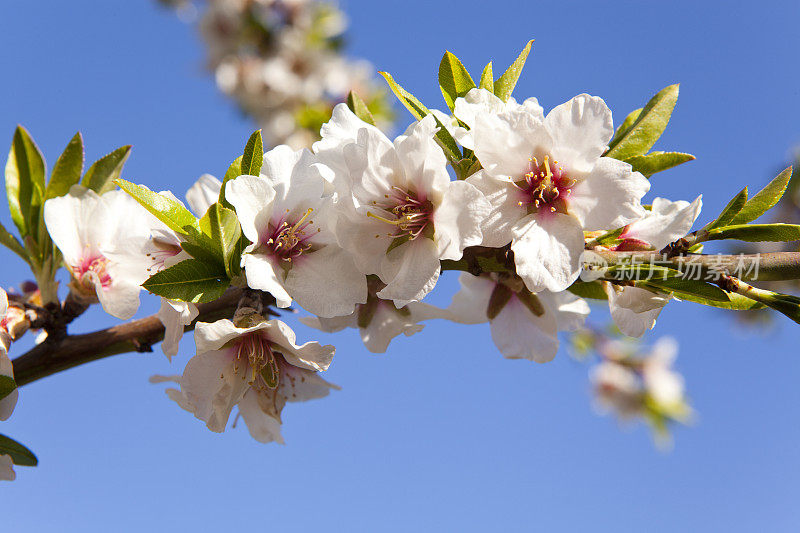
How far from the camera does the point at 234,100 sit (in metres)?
5.85

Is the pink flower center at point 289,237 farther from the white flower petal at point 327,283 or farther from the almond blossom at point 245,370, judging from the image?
the almond blossom at point 245,370

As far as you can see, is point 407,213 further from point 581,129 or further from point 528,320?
point 528,320

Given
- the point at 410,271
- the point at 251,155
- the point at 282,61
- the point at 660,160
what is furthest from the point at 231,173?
the point at 282,61

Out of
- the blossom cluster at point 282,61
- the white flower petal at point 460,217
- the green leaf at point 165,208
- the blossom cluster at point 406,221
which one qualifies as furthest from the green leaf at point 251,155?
the blossom cluster at point 282,61

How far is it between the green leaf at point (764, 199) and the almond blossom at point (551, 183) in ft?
0.73

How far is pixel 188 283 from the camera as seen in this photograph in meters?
1.03

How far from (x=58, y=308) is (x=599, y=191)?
1.16 meters

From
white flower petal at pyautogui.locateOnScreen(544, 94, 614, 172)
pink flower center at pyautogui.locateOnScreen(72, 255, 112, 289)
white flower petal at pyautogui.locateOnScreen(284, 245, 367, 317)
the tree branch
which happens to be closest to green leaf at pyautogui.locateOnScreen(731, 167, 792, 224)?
white flower petal at pyautogui.locateOnScreen(544, 94, 614, 172)

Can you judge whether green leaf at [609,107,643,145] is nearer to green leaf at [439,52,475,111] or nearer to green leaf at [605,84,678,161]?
green leaf at [605,84,678,161]

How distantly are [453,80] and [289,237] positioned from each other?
1.49ft

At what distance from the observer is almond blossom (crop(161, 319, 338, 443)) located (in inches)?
41.0

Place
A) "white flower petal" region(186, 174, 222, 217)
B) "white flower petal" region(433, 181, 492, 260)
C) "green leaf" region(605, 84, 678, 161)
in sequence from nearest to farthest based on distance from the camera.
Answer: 1. "white flower petal" region(433, 181, 492, 260)
2. "green leaf" region(605, 84, 678, 161)
3. "white flower petal" region(186, 174, 222, 217)

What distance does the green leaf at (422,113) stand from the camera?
44.8 inches

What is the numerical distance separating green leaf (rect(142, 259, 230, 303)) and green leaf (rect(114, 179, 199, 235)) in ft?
0.24
